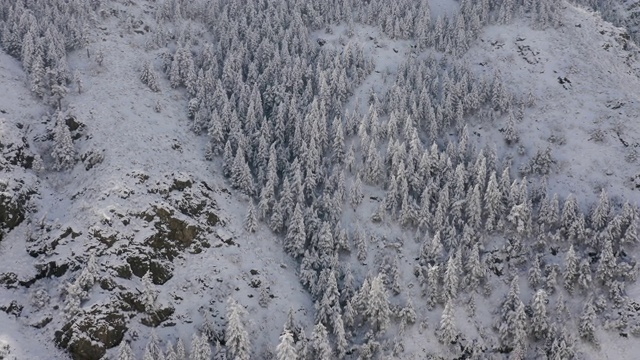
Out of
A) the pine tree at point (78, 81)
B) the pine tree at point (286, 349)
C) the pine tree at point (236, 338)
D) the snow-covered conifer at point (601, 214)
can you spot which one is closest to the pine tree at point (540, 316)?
the snow-covered conifer at point (601, 214)

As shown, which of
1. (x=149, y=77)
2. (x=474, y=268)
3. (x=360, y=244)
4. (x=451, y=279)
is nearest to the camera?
(x=451, y=279)

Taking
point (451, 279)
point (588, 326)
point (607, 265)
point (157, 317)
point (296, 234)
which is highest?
point (607, 265)

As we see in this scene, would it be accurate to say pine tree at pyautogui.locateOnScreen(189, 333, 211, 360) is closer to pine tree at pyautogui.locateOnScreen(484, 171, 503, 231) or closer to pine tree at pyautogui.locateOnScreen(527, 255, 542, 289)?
pine tree at pyautogui.locateOnScreen(484, 171, 503, 231)

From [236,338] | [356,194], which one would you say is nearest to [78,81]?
[356,194]

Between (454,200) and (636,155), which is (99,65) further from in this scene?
A: (636,155)

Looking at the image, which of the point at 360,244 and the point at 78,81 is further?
the point at 78,81

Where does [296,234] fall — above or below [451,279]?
above

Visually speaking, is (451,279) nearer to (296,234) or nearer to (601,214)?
(296,234)
